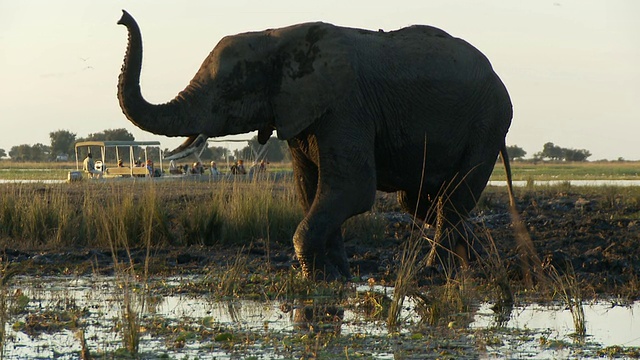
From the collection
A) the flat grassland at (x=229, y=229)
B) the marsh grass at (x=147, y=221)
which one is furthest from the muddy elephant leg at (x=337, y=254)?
the marsh grass at (x=147, y=221)

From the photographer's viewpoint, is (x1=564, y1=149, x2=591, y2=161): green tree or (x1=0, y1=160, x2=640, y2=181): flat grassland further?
(x1=564, y1=149, x2=591, y2=161): green tree

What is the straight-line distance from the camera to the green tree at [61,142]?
339 ft

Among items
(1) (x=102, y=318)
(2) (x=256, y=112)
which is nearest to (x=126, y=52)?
(2) (x=256, y=112)

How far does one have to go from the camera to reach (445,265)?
11.8 m

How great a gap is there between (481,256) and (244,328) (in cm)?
459

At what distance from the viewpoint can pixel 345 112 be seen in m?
10.8

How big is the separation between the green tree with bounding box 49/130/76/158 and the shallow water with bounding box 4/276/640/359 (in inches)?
3720

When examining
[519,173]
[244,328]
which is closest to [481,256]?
[244,328]

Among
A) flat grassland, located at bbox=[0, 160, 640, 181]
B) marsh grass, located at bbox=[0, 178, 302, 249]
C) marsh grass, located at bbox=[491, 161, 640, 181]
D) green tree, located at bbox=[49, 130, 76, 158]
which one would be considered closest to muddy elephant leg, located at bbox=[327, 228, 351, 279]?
marsh grass, located at bbox=[0, 178, 302, 249]

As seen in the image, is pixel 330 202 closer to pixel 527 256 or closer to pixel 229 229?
pixel 527 256

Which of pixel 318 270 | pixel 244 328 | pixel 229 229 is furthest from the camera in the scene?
pixel 229 229

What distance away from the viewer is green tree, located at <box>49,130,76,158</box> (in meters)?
103

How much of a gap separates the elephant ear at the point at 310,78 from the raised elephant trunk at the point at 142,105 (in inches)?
33.7

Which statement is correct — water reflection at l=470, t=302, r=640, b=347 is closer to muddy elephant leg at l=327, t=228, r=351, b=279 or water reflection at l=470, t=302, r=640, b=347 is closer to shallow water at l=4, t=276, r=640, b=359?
shallow water at l=4, t=276, r=640, b=359
